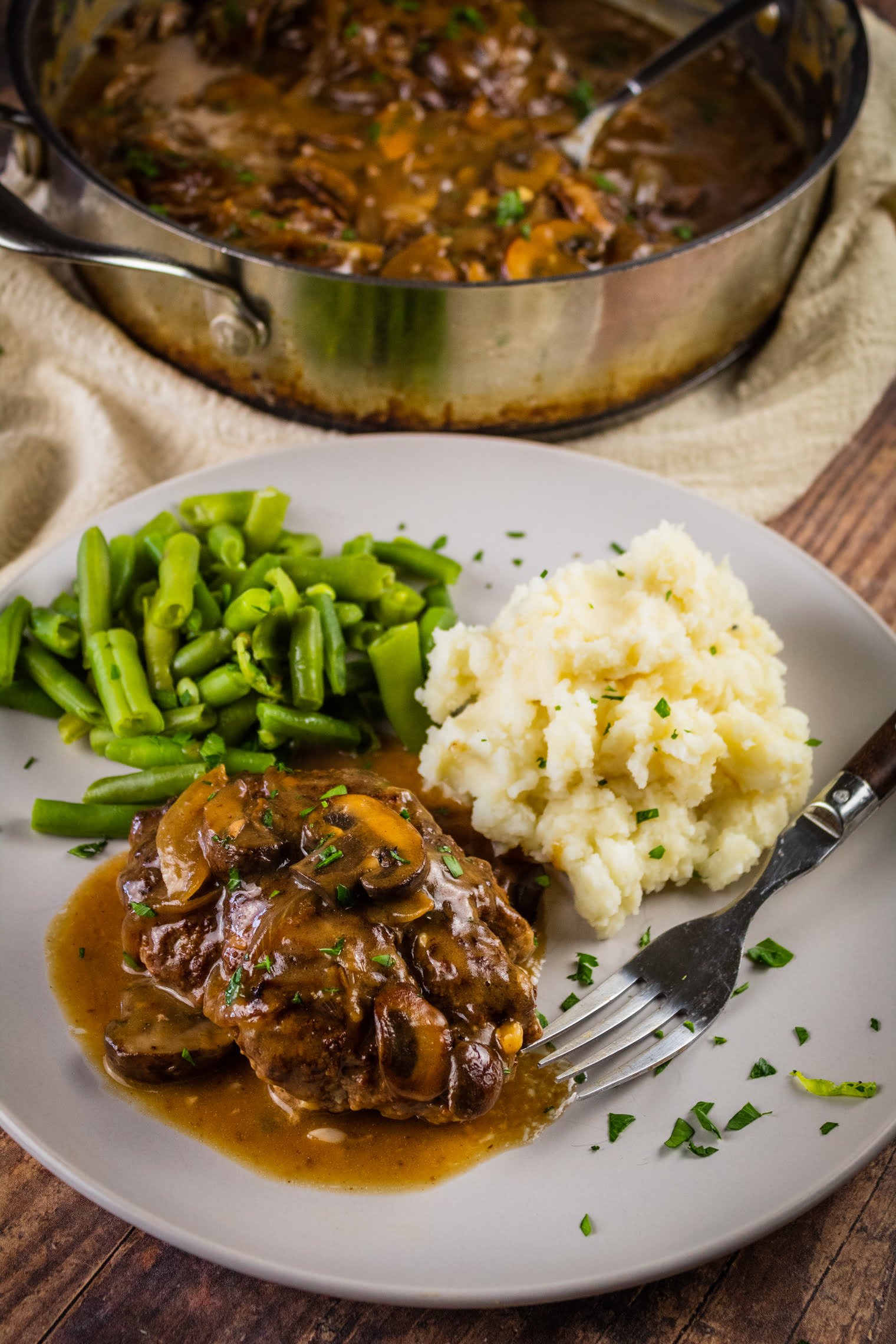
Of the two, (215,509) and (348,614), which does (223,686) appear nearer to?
(348,614)

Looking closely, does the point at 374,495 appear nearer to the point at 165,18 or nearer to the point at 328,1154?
the point at 328,1154

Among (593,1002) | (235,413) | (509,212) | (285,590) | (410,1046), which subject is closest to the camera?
(410,1046)

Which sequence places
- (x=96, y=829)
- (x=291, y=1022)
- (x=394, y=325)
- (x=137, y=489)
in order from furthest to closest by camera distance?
(x=137, y=489) < (x=394, y=325) < (x=96, y=829) < (x=291, y=1022)

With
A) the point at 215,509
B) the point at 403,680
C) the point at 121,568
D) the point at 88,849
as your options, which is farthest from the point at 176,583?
the point at 88,849

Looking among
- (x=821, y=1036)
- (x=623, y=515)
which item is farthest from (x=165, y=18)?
(x=821, y=1036)

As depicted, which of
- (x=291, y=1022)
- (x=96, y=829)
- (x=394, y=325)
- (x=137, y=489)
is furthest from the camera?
(x=137, y=489)
